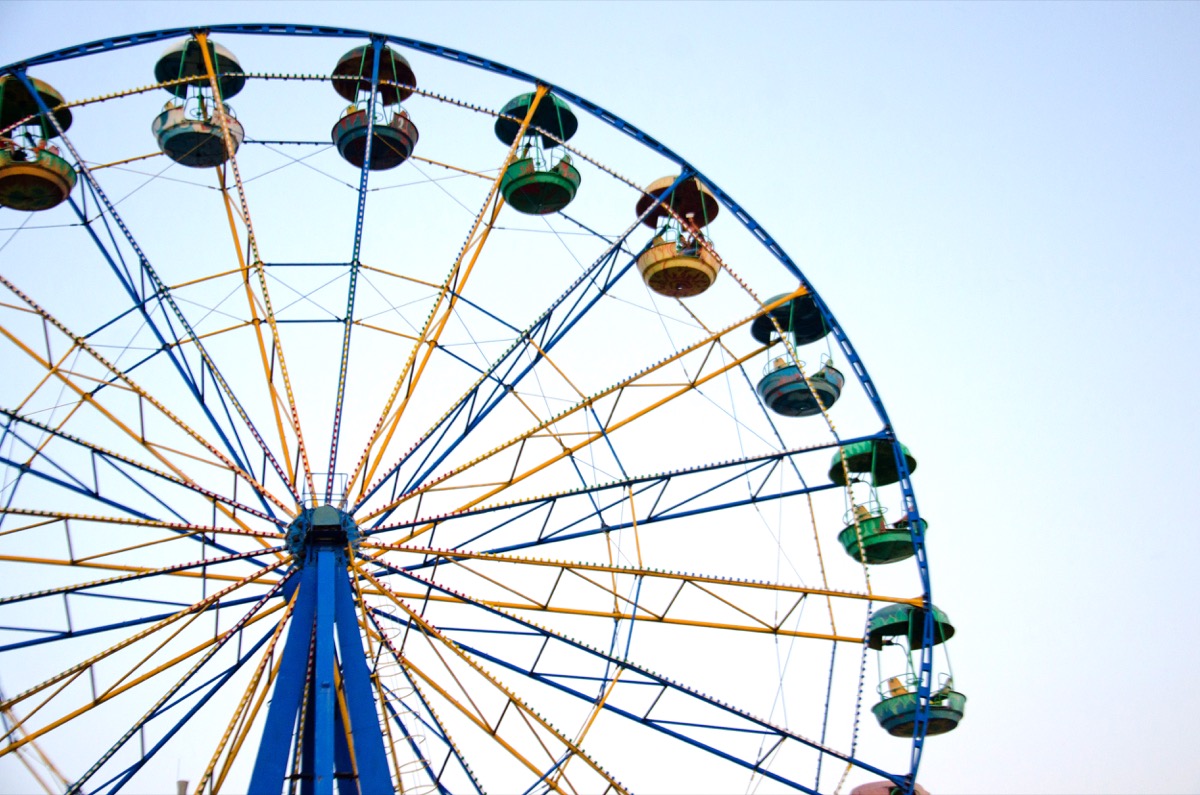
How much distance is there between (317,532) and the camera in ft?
45.2

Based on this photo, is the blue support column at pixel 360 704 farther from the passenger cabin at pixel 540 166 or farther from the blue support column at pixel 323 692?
the passenger cabin at pixel 540 166

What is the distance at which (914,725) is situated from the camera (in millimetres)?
15562

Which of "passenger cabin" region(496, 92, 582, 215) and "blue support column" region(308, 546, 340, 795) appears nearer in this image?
"blue support column" region(308, 546, 340, 795)

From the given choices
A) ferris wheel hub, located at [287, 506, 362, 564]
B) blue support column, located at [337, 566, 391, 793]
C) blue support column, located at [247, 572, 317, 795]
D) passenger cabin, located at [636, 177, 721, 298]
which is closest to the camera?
blue support column, located at [247, 572, 317, 795]

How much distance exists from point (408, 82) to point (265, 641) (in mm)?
7423

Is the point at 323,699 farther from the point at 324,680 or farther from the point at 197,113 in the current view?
the point at 197,113

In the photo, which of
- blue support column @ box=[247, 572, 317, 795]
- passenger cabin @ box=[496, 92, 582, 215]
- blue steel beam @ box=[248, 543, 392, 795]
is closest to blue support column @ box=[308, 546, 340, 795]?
blue steel beam @ box=[248, 543, 392, 795]

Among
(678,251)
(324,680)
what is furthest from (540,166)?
(324,680)

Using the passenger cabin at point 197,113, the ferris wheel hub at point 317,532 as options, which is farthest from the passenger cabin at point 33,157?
the ferris wheel hub at point 317,532

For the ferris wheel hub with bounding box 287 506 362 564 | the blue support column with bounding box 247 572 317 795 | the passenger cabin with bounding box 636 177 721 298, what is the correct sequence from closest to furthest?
the blue support column with bounding box 247 572 317 795 < the ferris wheel hub with bounding box 287 506 362 564 < the passenger cabin with bounding box 636 177 721 298

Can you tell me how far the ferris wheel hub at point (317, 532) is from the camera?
542 inches

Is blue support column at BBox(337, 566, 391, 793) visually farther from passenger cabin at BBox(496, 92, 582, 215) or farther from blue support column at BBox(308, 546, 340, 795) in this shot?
passenger cabin at BBox(496, 92, 582, 215)

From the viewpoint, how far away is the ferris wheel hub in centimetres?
1377

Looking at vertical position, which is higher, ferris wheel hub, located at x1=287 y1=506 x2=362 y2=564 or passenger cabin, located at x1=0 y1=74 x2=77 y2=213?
passenger cabin, located at x1=0 y1=74 x2=77 y2=213
